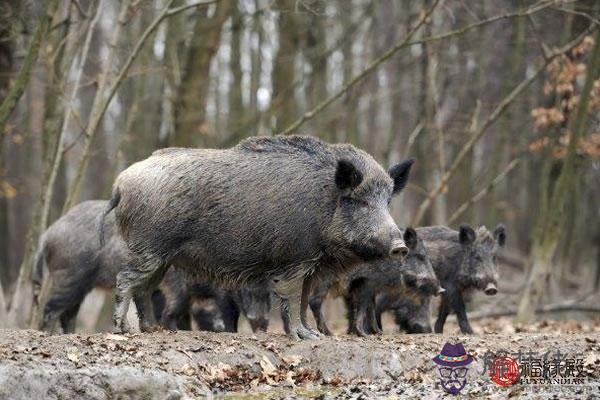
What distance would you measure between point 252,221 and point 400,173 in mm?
1752

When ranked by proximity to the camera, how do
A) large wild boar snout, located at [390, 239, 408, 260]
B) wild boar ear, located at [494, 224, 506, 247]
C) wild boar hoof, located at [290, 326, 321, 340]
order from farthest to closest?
wild boar ear, located at [494, 224, 506, 247] < wild boar hoof, located at [290, 326, 321, 340] < large wild boar snout, located at [390, 239, 408, 260]

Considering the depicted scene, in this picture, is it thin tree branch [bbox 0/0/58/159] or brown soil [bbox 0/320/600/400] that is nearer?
brown soil [bbox 0/320/600/400]

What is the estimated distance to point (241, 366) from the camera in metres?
9.11

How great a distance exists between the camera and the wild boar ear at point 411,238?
11.9 meters

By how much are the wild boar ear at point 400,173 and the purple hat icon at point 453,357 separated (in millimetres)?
1813

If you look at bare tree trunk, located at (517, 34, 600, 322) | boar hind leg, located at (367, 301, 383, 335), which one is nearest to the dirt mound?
boar hind leg, located at (367, 301, 383, 335)

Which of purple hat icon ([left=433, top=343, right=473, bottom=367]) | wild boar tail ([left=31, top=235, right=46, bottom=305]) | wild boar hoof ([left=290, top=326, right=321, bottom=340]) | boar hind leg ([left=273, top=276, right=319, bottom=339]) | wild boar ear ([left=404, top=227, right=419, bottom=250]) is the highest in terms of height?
wild boar ear ([left=404, top=227, right=419, bottom=250])

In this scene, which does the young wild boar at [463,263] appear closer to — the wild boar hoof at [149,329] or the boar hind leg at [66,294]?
the wild boar hoof at [149,329]

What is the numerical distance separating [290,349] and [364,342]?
0.76m

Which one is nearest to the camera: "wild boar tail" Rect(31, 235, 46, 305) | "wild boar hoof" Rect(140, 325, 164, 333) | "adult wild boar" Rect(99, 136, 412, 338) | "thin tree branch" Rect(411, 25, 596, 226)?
"adult wild boar" Rect(99, 136, 412, 338)

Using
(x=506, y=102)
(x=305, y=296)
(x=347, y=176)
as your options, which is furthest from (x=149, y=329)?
(x=506, y=102)

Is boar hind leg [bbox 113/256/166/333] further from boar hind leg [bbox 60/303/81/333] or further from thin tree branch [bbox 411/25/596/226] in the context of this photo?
thin tree branch [bbox 411/25/596/226]

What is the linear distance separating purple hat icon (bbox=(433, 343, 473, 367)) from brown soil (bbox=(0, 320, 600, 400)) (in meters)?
0.09

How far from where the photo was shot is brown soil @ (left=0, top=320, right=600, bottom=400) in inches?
313
